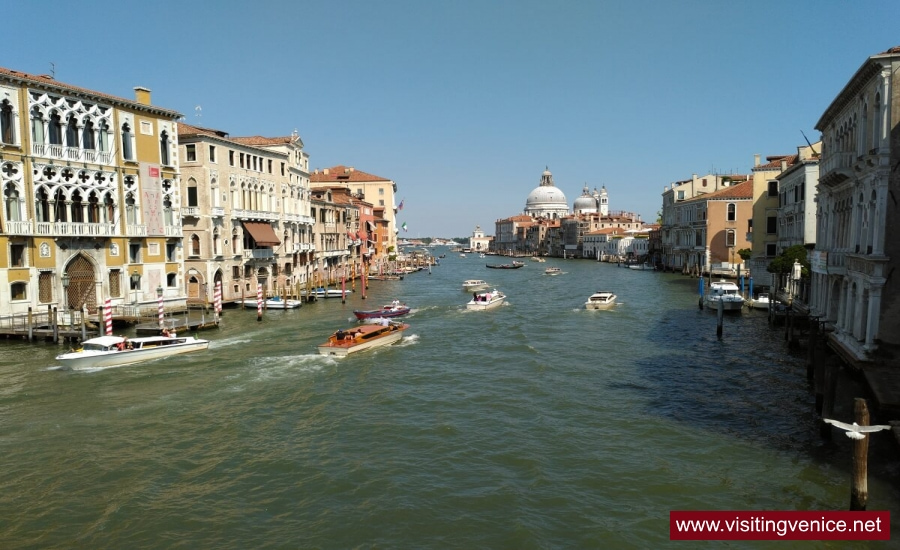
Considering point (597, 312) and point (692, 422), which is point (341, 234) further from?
point (692, 422)

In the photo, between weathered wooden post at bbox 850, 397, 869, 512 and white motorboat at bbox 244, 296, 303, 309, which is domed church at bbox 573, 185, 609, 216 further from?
weathered wooden post at bbox 850, 397, 869, 512

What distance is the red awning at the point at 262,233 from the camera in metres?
40.5

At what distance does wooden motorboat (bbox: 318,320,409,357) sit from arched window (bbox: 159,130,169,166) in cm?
1582

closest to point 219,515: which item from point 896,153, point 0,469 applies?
point 0,469

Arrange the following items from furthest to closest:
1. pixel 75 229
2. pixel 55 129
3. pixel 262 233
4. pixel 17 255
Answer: pixel 262 233, pixel 75 229, pixel 55 129, pixel 17 255

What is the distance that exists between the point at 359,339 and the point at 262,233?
2018 cm

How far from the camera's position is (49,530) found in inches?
414

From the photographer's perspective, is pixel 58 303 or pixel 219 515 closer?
pixel 219 515

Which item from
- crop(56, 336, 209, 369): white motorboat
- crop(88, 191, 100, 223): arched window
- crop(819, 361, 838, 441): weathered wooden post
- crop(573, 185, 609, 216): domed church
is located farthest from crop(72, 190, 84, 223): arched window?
crop(573, 185, 609, 216): domed church

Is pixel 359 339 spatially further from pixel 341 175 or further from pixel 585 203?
pixel 585 203

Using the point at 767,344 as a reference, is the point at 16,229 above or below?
above

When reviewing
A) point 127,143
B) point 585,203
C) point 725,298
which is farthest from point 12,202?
point 585,203

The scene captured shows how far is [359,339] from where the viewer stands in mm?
24562

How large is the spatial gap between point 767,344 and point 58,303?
3187 cm
